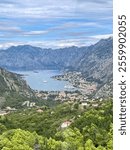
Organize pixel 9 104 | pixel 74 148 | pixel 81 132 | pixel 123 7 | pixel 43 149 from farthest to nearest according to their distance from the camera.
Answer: pixel 9 104, pixel 81 132, pixel 74 148, pixel 43 149, pixel 123 7

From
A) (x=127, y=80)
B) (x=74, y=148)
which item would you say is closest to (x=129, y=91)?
(x=127, y=80)

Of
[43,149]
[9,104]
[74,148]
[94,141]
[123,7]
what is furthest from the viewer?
[9,104]

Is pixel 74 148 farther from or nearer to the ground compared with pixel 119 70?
nearer to the ground

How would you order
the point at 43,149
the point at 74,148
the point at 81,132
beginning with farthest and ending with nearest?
the point at 81,132 → the point at 74,148 → the point at 43,149

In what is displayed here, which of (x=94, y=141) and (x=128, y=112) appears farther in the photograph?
(x=94, y=141)

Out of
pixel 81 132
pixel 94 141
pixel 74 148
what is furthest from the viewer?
pixel 81 132

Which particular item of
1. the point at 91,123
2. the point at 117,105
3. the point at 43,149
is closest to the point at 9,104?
the point at 91,123

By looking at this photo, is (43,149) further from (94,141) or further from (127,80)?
(127,80)

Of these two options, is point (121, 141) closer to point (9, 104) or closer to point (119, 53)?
point (119, 53)

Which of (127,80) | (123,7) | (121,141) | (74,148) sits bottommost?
(74,148)
